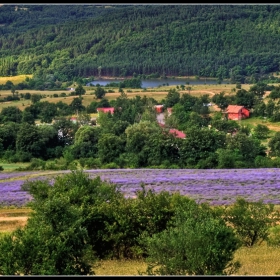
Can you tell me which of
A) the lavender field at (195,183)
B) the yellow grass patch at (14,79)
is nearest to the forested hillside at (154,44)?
the yellow grass patch at (14,79)

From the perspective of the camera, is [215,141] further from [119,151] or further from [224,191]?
[224,191]

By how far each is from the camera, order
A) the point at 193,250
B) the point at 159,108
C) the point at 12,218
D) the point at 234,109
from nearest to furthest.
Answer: the point at 193,250
the point at 12,218
the point at 234,109
the point at 159,108

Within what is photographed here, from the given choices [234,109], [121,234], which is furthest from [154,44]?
[121,234]

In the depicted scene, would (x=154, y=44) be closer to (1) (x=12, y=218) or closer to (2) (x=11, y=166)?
(2) (x=11, y=166)

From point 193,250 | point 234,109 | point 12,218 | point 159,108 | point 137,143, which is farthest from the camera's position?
point 159,108

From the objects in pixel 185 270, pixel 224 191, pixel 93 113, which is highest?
pixel 185 270

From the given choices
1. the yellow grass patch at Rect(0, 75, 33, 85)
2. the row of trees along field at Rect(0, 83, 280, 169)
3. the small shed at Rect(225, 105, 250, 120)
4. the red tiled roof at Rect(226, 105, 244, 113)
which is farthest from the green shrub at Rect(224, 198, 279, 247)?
the yellow grass patch at Rect(0, 75, 33, 85)

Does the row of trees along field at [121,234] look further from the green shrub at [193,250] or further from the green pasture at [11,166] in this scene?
the green pasture at [11,166]

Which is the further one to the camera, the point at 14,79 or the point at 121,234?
the point at 14,79

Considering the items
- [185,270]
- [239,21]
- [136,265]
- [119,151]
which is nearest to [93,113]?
[119,151]
